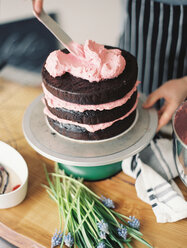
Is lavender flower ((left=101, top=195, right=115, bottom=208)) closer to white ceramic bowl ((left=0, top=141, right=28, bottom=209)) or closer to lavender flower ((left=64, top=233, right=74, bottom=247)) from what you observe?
lavender flower ((left=64, top=233, right=74, bottom=247))

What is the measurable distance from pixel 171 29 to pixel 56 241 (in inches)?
38.5

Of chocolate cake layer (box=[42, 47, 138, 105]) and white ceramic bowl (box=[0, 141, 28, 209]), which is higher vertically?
chocolate cake layer (box=[42, 47, 138, 105])

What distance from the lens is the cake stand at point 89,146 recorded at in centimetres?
86

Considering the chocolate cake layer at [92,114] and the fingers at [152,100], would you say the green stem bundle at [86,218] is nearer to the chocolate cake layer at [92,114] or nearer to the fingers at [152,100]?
→ the chocolate cake layer at [92,114]

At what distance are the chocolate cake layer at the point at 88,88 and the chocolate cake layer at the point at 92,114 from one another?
41mm

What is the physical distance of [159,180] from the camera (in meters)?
0.95

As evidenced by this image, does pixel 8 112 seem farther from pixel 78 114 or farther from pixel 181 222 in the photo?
pixel 181 222

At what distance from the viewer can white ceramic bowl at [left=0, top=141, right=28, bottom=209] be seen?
884 mm

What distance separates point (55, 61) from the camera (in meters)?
0.84

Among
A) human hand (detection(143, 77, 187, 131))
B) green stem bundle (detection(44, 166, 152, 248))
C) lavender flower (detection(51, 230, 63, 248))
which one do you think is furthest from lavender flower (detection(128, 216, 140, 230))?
human hand (detection(143, 77, 187, 131))

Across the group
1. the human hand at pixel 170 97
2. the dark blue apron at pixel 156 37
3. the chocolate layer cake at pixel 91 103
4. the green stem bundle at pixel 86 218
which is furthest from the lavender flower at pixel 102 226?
the dark blue apron at pixel 156 37

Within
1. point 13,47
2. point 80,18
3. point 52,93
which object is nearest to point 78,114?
point 52,93

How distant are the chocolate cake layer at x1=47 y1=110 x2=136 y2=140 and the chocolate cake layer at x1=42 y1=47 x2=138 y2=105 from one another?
0.11 metres

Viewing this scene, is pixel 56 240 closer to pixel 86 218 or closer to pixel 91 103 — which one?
pixel 86 218
